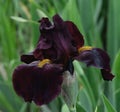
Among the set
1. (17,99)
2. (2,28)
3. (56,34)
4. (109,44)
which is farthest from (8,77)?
(56,34)

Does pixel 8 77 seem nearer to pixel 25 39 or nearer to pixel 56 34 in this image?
pixel 25 39

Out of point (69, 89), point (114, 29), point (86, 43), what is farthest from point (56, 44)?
point (114, 29)

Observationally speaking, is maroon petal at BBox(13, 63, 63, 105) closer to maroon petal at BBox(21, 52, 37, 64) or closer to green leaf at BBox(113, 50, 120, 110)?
maroon petal at BBox(21, 52, 37, 64)

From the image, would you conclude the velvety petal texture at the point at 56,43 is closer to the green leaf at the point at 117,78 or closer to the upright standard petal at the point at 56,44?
the upright standard petal at the point at 56,44

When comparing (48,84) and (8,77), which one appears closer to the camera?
(48,84)

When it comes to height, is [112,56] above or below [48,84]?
below

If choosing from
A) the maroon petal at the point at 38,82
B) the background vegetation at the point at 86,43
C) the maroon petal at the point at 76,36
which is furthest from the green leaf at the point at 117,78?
the maroon petal at the point at 38,82
